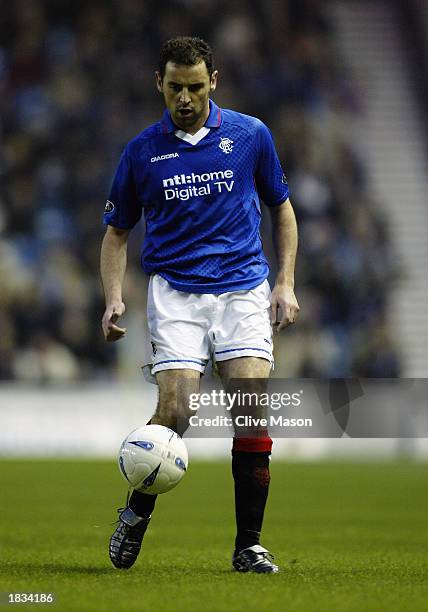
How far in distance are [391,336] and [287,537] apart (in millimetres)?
9892

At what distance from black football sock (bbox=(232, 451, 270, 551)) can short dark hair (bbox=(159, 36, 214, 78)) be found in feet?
5.01

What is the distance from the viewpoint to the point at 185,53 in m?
5.12

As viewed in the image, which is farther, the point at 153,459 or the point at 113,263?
the point at 113,263

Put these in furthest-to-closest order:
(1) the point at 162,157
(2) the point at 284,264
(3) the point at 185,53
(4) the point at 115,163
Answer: (4) the point at 115,163
(2) the point at 284,264
(1) the point at 162,157
(3) the point at 185,53

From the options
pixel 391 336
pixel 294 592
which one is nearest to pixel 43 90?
pixel 391 336

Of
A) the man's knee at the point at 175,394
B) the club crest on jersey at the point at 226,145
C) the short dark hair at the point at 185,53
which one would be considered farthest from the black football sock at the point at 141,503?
the short dark hair at the point at 185,53

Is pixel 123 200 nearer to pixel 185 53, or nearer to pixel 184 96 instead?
pixel 184 96

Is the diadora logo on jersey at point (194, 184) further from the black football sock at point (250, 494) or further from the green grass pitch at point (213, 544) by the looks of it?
the green grass pitch at point (213, 544)

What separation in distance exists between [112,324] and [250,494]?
857 mm

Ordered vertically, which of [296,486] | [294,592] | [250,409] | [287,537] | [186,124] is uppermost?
[186,124]

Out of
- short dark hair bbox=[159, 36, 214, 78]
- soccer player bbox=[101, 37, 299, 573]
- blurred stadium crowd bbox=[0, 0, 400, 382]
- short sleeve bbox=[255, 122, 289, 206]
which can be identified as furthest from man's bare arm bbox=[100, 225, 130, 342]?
blurred stadium crowd bbox=[0, 0, 400, 382]

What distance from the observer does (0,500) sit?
30.4 feet

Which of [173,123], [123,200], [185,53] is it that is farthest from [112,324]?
[185,53]

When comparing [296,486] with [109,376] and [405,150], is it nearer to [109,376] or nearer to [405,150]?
[109,376]
